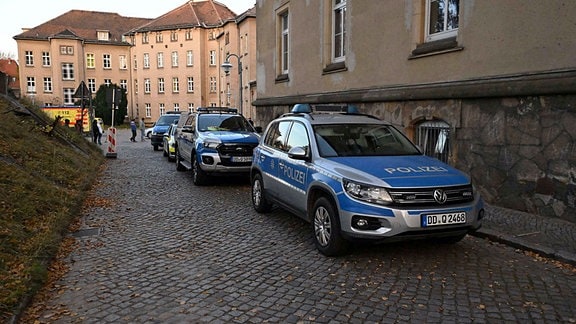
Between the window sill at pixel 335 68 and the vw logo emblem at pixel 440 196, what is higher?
the window sill at pixel 335 68

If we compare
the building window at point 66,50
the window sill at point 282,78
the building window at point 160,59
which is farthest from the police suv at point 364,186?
the building window at point 66,50

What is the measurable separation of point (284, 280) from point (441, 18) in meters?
7.36

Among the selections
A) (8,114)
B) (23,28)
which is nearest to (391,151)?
(8,114)

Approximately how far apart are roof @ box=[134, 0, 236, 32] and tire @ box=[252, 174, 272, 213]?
2263 inches

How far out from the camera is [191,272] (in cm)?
495

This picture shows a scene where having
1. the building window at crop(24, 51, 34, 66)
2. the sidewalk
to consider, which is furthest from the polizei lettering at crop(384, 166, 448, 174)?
the building window at crop(24, 51, 34, 66)

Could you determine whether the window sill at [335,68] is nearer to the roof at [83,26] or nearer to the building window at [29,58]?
the roof at [83,26]

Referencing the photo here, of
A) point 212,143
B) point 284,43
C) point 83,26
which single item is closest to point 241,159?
point 212,143

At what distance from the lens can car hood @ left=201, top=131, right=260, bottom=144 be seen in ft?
35.5

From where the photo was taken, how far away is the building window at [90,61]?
68.1m

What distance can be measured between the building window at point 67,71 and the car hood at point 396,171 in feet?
231

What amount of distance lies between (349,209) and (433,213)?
0.92 meters

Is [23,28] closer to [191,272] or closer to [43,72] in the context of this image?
[43,72]

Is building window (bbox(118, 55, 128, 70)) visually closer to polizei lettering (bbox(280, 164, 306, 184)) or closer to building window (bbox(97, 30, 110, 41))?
building window (bbox(97, 30, 110, 41))
